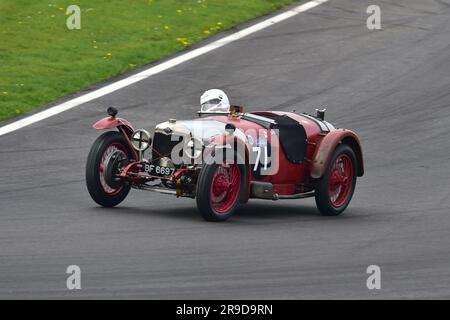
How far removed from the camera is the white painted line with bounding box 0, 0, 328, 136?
18.2 m

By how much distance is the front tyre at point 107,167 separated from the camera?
12.9 metres

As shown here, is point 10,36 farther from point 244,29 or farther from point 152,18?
point 244,29

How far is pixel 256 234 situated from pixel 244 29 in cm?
1273

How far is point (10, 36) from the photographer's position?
75.0 ft

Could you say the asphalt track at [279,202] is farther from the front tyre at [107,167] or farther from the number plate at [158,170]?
the number plate at [158,170]

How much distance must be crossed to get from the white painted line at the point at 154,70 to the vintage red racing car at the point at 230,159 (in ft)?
15.7

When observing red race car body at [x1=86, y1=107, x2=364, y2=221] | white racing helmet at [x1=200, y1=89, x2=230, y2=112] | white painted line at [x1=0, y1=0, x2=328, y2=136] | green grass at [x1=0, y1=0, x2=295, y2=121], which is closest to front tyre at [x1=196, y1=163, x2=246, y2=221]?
red race car body at [x1=86, y1=107, x2=364, y2=221]

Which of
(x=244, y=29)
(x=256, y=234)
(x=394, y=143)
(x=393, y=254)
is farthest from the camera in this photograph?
(x=244, y=29)

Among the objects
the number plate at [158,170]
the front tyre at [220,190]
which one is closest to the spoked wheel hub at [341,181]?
the front tyre at [220,190]

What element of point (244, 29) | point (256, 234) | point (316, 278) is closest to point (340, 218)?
point (256, 234)

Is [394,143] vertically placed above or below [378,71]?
below

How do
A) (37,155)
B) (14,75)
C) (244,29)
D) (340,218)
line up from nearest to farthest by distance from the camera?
(340,218) < (37,155) < (14,75) < (244,29)

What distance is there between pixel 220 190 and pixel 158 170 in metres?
0.80

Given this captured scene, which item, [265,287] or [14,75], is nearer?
[265,287]
